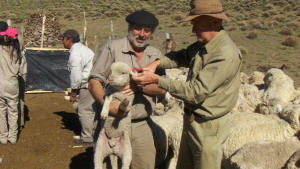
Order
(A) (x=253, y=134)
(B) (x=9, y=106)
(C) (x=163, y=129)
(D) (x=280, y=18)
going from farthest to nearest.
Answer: (D) (x=280, y=18)
(B) (x=9, y=106)
(C) (x=163, y=129)
(A) (x=253, y=134)

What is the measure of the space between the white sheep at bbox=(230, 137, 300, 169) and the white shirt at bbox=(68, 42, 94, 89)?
369 cm

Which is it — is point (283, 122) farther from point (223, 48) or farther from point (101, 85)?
point (101, 85)

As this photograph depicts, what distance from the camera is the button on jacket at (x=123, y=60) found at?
3.15 m

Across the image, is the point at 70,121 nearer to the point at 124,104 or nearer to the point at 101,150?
the point at 101,150

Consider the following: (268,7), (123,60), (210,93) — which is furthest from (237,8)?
(210,93)

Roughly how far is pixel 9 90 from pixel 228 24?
25.0 meters

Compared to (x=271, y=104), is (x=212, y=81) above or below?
above

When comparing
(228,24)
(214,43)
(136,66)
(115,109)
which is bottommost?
(228,24)

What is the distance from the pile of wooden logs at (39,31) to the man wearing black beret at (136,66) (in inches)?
546

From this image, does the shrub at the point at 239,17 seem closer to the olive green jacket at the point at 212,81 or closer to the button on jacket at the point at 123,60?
the button on jacket at the point at 123,60

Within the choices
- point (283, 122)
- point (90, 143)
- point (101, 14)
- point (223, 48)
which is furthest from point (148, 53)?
point (101, 14)

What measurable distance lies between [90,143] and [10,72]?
91.3 inches

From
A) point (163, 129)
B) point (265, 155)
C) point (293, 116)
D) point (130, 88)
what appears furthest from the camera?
point (163, 129)

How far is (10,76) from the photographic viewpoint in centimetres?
580
